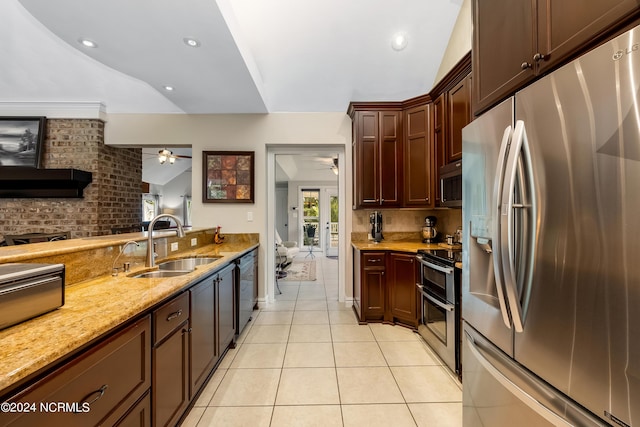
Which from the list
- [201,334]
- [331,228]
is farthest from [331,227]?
[201,334]

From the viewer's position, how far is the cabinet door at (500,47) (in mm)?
1062

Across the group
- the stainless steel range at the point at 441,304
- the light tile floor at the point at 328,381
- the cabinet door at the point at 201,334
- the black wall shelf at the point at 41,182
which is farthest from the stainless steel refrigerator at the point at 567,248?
the black wall shelf at the point at 41,182

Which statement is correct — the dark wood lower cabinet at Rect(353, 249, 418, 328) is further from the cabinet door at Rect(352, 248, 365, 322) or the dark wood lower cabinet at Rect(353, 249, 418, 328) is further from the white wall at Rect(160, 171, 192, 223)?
the white wall at Rect(160, 171, 192, 223)

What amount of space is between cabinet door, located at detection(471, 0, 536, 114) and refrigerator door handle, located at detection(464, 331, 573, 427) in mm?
1150

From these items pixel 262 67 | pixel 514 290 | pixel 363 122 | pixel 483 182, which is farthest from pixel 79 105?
pixel 514 290

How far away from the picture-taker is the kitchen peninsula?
791 millimetres

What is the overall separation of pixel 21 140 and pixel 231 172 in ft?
8.86

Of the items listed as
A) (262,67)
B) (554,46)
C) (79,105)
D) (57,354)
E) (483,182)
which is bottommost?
(57,354)

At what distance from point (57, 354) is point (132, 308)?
371mm

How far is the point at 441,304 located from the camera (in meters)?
2.36

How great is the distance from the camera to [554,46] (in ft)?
3.11

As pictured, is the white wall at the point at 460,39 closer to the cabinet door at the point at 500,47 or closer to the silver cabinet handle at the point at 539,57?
the cabinet door at the point at 500,47

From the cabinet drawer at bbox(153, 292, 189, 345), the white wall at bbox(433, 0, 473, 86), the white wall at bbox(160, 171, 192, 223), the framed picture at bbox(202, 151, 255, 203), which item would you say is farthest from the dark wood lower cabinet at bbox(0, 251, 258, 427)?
the white wall at bbox(160, 171, 192, 223)

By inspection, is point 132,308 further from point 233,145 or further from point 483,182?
point 233,145
